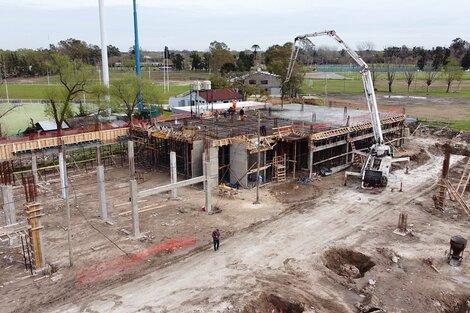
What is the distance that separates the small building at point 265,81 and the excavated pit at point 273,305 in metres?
63.1

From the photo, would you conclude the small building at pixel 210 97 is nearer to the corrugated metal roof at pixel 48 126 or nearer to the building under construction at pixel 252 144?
the building under construction at pixel 252 144

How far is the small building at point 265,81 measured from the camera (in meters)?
77.2

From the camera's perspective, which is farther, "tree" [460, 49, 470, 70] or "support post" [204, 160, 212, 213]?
"tree" [460, 49, 470, 70]

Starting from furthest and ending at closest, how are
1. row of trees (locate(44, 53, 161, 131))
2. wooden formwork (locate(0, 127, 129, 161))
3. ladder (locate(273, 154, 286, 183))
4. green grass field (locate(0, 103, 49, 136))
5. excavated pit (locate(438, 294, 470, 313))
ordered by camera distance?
green grass field (locate(0, 103, 49, 136)) → row of trees (locate(44, 53, 161, 131)) → ladder (locate(273, 154, 286, 183)) → wooden formwork (locate(0, 127, 129, 161)) → excavated pit (locate(438, 294, 470, 313))

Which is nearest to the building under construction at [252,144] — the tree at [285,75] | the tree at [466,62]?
the tree at [285,75]

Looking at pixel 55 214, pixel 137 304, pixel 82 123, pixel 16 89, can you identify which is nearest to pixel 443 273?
pixel 137 304

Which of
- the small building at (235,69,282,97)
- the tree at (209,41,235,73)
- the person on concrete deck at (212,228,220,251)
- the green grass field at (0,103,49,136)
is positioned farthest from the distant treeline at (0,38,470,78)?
the person on concrete deck at (212,228,220,251)

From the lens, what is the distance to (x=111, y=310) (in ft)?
51.3

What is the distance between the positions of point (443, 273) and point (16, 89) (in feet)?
328

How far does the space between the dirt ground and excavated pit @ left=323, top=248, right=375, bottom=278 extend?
2.2 inches

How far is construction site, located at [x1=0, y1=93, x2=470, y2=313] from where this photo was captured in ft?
55.4

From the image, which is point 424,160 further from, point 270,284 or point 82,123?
point 82,123

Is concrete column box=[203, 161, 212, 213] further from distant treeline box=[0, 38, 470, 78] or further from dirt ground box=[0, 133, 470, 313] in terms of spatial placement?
distant treeline box=[0, 38, 470, 78]

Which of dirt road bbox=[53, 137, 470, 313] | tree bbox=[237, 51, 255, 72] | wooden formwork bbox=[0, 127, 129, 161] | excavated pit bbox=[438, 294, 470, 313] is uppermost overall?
tree bbox=[237, 51, 255, 72]
